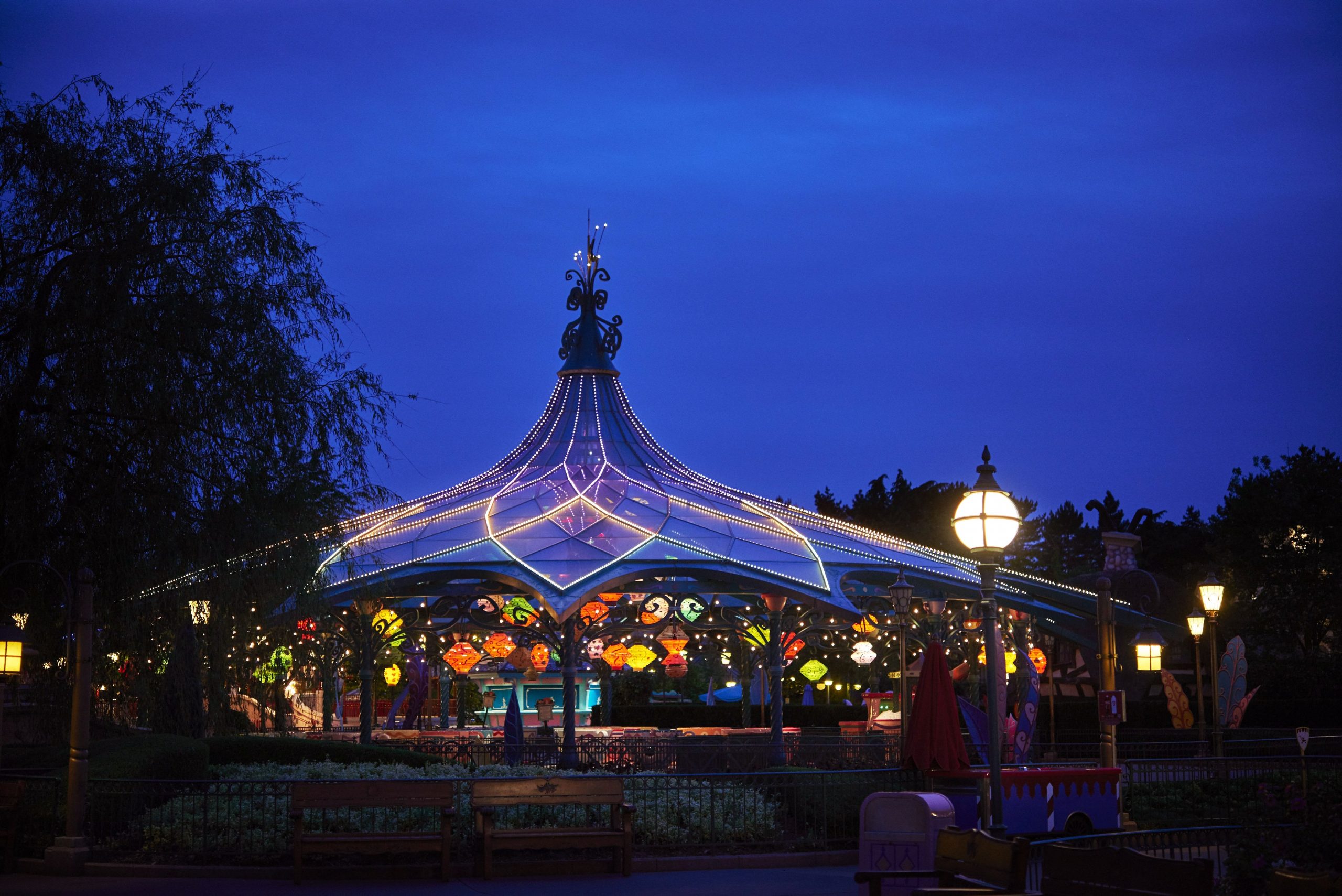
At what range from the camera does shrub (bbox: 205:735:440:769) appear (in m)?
18.4

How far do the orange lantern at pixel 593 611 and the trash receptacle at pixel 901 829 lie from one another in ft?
47.8

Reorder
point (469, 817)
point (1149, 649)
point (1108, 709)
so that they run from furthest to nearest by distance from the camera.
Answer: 1. point (1149, 649)
2. point (1108, 709)
3. point (469, 817)

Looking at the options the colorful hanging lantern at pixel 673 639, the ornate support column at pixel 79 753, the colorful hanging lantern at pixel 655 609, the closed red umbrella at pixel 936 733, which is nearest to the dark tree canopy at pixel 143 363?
the ornate support column at pixel 79 753

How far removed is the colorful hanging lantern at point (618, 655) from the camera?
89.0ft

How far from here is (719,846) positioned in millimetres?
14109

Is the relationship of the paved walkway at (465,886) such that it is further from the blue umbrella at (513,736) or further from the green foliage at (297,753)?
the blue umbrella at (513,736)

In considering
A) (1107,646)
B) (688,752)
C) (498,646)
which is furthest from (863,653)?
(1107,646)

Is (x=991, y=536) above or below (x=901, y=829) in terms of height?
above

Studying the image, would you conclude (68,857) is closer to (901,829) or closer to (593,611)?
(901,829)

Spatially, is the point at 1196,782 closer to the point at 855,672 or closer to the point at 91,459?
the point at 91,459

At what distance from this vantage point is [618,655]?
27188 mm

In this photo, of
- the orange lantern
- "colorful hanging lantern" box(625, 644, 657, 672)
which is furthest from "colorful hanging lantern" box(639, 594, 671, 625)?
"colorful hanging lantern" box(625, 644, 657, 672)

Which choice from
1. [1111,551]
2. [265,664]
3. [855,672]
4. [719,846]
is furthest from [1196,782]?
[855,672]

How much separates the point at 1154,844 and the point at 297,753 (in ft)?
36.4
